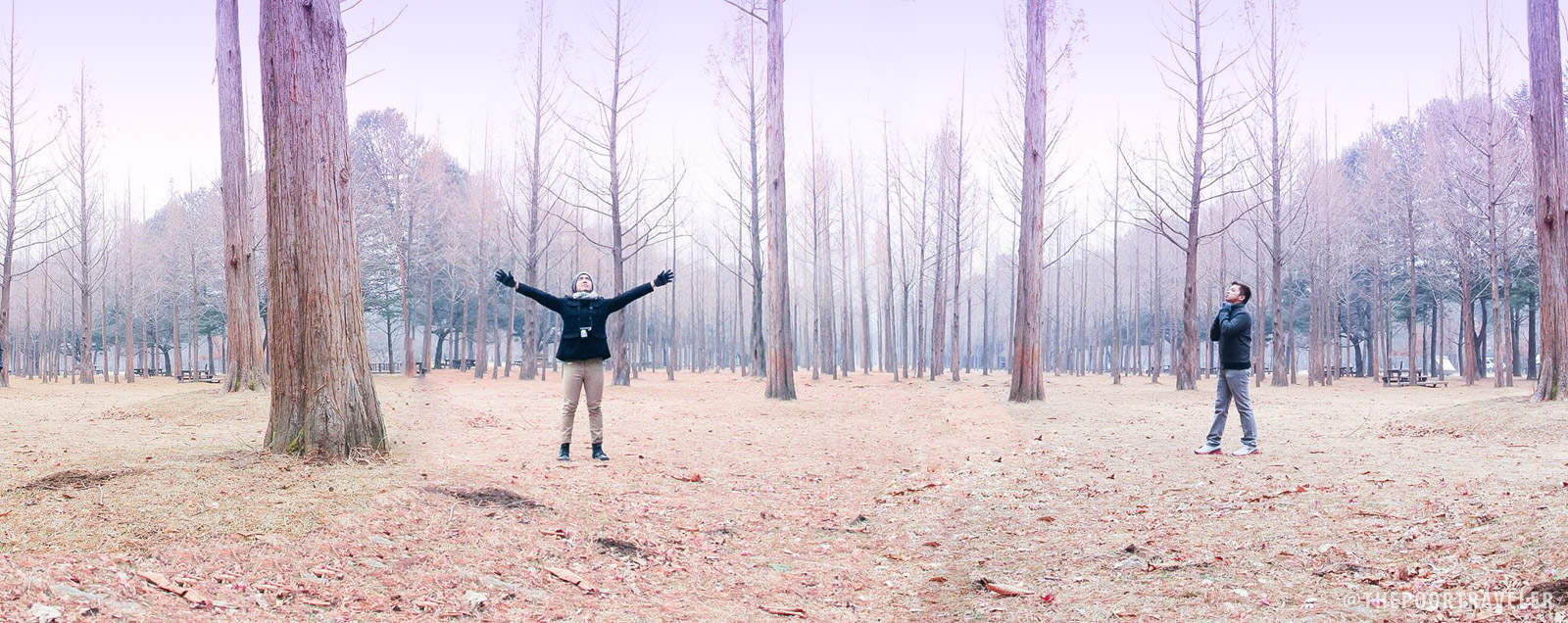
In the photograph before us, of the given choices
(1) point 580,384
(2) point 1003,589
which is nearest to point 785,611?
(2) point 1003,589

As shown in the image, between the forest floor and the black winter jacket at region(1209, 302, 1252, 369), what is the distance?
3.10 feet

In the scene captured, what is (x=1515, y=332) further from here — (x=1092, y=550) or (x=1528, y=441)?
(x=1092, y=550)

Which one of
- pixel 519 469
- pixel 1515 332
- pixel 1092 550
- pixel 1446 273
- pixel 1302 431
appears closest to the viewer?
pixel 1092 550

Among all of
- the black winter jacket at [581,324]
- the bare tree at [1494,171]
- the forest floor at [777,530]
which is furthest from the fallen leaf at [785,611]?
the bare tree at [1494,171]

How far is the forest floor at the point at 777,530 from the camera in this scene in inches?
159

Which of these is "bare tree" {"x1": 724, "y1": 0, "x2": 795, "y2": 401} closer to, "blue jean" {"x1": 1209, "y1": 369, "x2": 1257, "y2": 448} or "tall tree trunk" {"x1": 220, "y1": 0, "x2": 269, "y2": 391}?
"tall tree trunk" {"x1": 220, "y1": 0, "x2": 269, "y2": 391}

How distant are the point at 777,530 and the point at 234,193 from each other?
1350 cm

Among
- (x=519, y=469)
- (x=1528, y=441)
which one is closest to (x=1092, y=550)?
(x=519, y=469)

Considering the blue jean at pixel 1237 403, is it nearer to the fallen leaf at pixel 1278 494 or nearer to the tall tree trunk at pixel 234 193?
the fallen leaf at pixel 1278 494

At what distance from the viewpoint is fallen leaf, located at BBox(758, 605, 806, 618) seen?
430 centimetres

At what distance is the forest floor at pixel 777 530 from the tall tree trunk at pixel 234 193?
544 cm

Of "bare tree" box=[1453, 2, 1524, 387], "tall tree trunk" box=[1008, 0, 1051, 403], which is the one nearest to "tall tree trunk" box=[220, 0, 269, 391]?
"tall tree trunk" box=[1008, 0, 1051, 403]

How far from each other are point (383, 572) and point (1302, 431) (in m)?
10.6

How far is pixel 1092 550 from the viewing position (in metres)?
5.34
